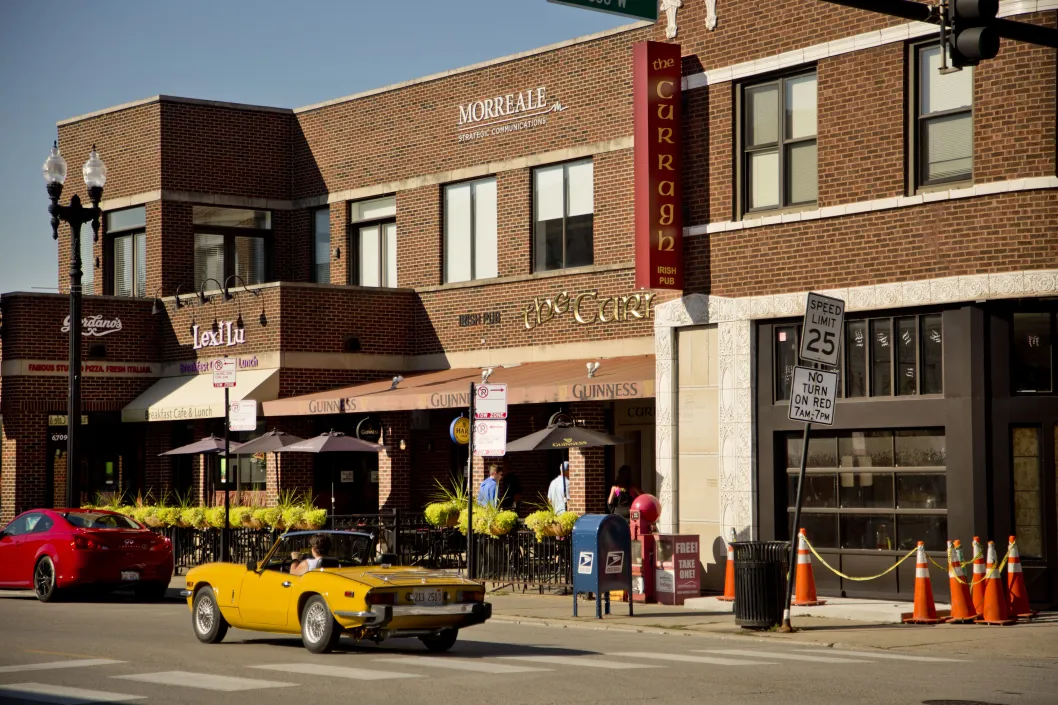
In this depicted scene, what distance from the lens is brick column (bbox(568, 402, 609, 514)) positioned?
85.7 feet

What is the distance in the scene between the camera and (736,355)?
816 inches

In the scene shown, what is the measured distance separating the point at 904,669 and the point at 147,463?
2446 centimetres

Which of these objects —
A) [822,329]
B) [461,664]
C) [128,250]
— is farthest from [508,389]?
[461,664]

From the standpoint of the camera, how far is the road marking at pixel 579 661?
513 inches

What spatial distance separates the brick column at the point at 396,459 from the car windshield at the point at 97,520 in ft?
25.3

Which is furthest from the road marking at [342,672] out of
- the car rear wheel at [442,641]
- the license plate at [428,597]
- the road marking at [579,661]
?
the car rear wheel at [442,641]

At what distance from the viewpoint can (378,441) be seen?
99.7 feet

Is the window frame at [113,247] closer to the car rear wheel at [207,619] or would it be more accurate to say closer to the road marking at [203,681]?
the car rear wheel at [207,619]

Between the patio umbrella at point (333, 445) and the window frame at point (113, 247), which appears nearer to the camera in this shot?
the patio umbrella at point (333, 445)

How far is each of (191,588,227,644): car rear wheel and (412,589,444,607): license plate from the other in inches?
97.9

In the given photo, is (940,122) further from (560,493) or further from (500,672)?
(500,672)

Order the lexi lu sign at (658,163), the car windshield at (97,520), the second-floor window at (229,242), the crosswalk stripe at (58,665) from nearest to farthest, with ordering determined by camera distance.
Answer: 1. the crosswalk stripe at (58,665)
2. the lexi lu sign at (658,163)
3. the car windshield at (97,520)
4. the second-floor window at (229,242)

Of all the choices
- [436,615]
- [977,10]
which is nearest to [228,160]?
[436,615]

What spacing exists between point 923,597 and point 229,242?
2136 centimetres
